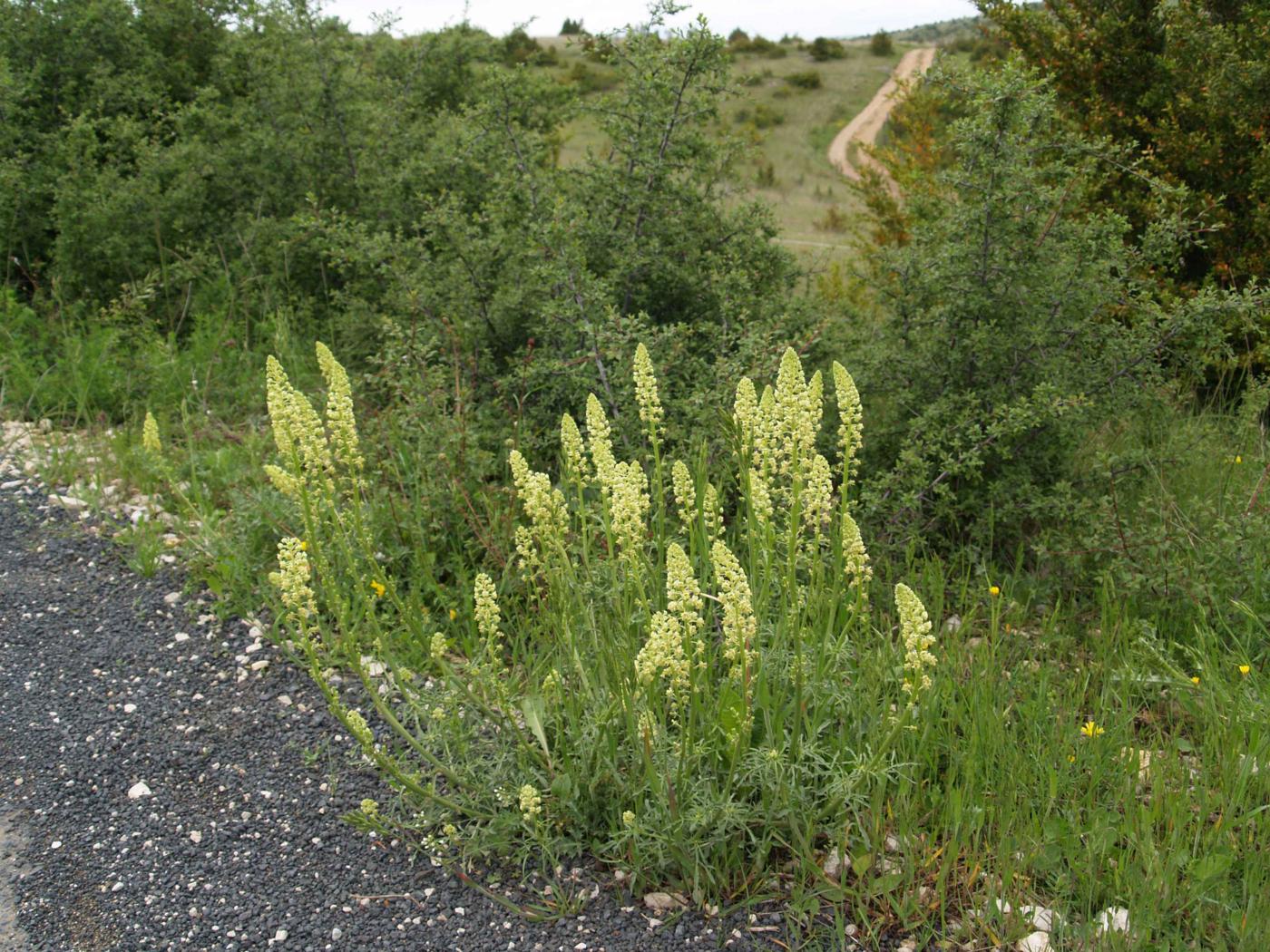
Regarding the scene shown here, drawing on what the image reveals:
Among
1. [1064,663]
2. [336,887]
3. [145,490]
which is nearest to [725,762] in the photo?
[336,887]

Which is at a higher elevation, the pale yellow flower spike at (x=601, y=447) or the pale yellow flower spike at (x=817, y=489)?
the pale yellow flower spike at (x=601, y=447)

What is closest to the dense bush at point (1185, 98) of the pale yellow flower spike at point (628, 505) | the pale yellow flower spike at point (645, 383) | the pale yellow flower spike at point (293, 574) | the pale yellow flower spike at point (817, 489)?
the pale yellow flower spike at point (817, 489)

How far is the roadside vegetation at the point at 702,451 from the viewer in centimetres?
276

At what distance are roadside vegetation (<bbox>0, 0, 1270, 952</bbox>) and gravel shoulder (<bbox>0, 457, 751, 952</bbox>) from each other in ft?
0.43

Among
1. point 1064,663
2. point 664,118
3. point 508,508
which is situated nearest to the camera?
point 1064,663

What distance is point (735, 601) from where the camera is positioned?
2459mm

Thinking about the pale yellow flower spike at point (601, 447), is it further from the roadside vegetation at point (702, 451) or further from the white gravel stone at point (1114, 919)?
the white gravel stone at point (1114, 919)

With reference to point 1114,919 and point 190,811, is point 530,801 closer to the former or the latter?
point 190,811

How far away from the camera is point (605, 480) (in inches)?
110

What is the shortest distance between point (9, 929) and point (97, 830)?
0.37 metres

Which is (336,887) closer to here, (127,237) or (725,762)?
(725,762)

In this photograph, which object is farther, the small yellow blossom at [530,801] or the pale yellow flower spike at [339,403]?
the pale yellow flower spike at [339,403]

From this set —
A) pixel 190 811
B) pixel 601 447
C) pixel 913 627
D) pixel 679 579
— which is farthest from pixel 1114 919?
pixel 190 811

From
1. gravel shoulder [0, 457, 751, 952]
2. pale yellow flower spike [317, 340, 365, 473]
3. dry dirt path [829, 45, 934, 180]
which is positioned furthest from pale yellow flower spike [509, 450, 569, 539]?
dry dirt path [829, 45, 934, 180]
